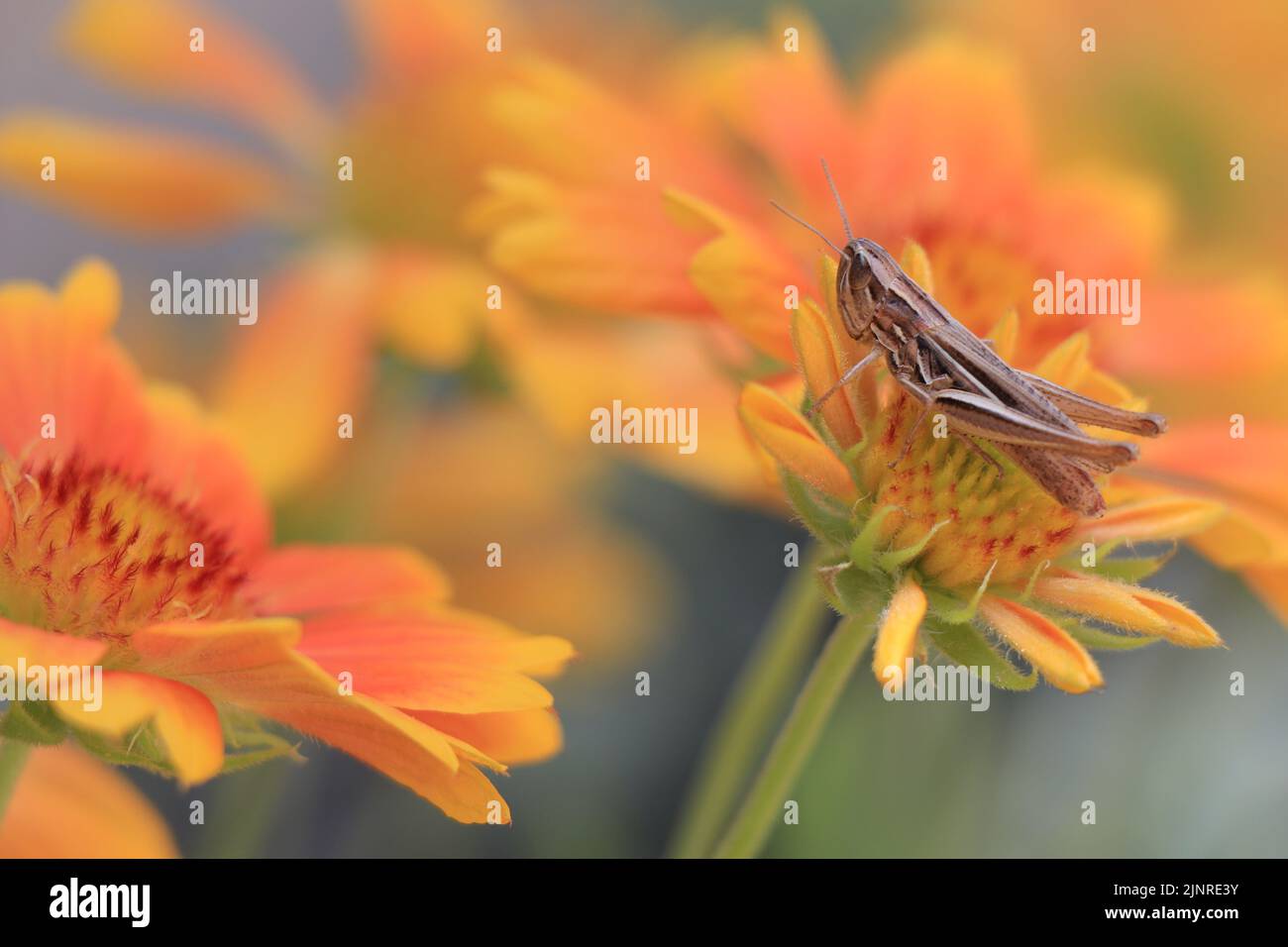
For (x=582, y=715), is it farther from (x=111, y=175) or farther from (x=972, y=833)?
(x=111, y=175)

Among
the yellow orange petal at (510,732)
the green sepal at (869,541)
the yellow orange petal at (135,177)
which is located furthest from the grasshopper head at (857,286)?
the yellow orange petal at (135,177)

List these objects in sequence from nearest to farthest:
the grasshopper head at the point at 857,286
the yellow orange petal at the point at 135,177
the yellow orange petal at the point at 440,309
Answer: the grasshopper head at the point at 857,286, the yellow orange petal at the point at 440,309, the yellow orange petal at the point at 135,177

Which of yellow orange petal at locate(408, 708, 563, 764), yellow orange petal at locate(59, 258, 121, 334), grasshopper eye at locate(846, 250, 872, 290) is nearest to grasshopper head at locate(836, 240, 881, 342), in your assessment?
grasshopper eye at locate(846, 250, 872, 290)

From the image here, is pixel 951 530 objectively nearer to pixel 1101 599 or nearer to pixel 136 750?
pixel 1101 599

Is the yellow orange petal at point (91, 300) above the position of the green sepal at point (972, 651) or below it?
above

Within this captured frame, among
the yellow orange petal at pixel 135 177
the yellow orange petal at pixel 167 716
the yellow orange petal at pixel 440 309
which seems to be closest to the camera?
the yellow orange petal at pixel 167 716

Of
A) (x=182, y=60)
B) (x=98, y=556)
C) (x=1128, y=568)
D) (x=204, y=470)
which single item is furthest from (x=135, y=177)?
(x=1128, y=568)

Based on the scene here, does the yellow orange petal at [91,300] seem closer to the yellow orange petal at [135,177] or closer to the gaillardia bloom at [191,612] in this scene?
the gaillardia bloom at [191,612]
